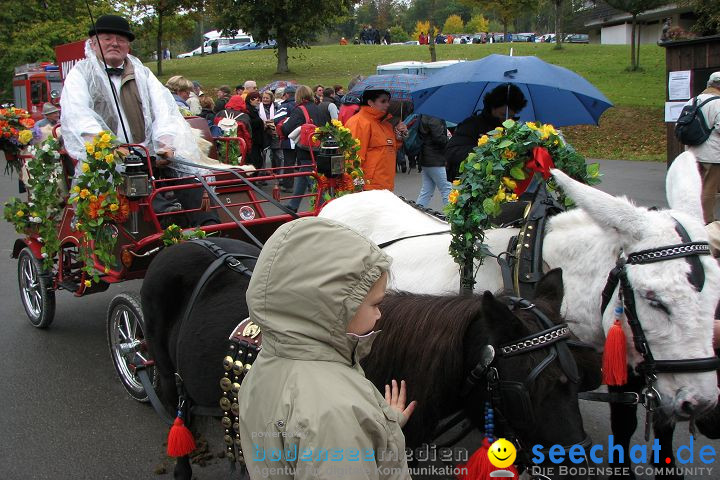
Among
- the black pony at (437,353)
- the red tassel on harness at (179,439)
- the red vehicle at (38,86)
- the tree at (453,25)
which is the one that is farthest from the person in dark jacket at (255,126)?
the tree at (453,25)

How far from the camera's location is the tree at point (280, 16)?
106ft

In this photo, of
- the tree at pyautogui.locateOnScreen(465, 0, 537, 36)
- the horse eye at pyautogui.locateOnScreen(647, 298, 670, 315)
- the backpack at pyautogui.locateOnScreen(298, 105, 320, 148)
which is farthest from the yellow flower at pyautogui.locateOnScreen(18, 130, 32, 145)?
the tree at pyautogui.locateOnScreen(465, 0, 537, 36)

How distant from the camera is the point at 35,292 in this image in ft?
20.5

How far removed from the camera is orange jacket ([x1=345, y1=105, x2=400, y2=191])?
6832mm

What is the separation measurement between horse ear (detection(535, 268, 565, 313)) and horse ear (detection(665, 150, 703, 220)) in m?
0.84

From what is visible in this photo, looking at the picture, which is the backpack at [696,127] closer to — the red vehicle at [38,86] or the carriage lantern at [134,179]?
the carriage lantern at [134,179]

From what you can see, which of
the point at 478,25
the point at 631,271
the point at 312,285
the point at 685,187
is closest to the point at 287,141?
the point at 685,187

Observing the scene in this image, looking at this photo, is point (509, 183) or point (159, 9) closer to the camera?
point (509, 183)

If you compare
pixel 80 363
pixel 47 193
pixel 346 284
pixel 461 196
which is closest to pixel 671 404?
pixel 461 196

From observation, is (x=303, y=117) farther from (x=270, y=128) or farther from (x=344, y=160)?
(x=344, y=160)

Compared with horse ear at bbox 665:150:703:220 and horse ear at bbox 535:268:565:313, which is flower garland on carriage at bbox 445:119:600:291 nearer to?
horse ear at bbox 665:150:703:220

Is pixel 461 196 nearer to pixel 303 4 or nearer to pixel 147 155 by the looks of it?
pixel 147 155

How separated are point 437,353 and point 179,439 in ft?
5.19

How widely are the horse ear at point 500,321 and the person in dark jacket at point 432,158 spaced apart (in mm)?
6663
